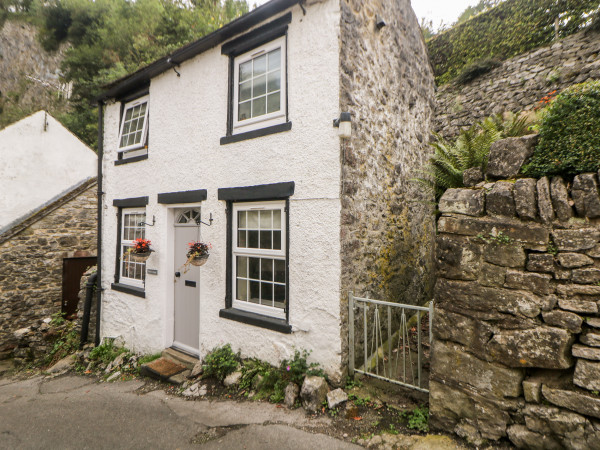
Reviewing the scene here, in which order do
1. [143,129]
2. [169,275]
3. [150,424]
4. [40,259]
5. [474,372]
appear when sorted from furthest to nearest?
[40,259] → [143,129] → [169,275] → [150,424] → [474,372]

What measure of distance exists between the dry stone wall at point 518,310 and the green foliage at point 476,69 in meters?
7.30

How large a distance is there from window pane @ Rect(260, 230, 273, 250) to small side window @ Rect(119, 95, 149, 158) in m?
3.84

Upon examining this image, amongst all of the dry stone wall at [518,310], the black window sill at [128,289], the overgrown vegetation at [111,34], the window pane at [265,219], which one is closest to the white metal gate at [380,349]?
the dry stone wall at [518,310]

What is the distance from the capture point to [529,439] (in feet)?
9.39

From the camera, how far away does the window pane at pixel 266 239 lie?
5.03m

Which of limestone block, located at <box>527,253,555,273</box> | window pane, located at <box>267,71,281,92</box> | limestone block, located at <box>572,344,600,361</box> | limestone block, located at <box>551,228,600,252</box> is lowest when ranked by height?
limestone block, located at <box>572,344,600,361</box>

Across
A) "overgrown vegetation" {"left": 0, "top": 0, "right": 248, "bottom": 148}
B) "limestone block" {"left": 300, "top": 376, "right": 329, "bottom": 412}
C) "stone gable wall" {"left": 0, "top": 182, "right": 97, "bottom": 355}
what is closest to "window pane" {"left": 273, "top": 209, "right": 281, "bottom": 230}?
"limestone block" {"left": 300, "top": 376, "right": 329, "bottom": 412}

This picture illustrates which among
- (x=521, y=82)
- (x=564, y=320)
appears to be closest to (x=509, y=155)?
(x=564, y=320)

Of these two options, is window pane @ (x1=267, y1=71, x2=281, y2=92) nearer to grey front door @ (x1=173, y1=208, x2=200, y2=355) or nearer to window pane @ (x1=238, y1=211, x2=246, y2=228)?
window pane @ (x1=238, y1=211, x2=246, y2=228)

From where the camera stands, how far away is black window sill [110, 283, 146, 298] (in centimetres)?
682

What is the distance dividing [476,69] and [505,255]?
8101 mm

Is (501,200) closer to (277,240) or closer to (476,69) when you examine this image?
(277,240)

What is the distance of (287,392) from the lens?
4.30 m

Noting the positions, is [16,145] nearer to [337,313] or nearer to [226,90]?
[226,90]
